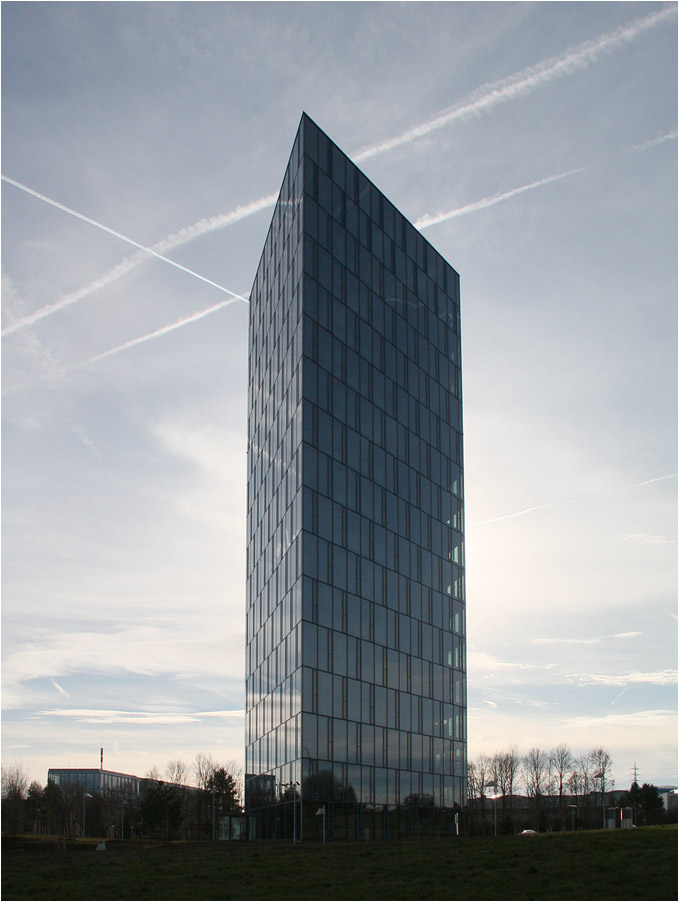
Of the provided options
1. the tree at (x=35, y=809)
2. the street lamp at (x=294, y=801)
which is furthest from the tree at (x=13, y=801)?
the street lamp at (x=294, y=801)

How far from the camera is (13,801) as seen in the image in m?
110

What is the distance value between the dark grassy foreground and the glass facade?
16.4 meters

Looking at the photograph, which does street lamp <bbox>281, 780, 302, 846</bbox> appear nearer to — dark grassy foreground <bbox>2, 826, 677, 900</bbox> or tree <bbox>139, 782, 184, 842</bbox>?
dark grassy foreground <bbox>2, 826, 677, 900</bbox>

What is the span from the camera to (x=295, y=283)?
60531mm

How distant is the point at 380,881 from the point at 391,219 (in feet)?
176

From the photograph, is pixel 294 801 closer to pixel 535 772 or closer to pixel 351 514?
pixel 351 514

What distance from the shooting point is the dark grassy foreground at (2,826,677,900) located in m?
26.4

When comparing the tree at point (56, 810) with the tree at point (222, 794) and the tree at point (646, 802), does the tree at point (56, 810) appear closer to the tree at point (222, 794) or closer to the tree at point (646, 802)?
the tree at point (222, 794)

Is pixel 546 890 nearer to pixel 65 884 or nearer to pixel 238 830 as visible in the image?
pixel 65 884

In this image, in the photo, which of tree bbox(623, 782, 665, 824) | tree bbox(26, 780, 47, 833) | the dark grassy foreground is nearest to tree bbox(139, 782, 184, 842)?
tree bbox(26, 780, 47, 833)

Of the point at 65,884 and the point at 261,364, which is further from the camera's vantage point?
the point at 261,364

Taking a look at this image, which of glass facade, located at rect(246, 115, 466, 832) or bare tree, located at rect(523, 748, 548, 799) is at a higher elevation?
glass facade, located at rect(246, 115, 466, 832)

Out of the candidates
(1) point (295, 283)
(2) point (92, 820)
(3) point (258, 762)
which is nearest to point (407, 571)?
(3) point (258, 762)

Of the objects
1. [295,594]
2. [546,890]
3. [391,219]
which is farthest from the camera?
[391,219]
